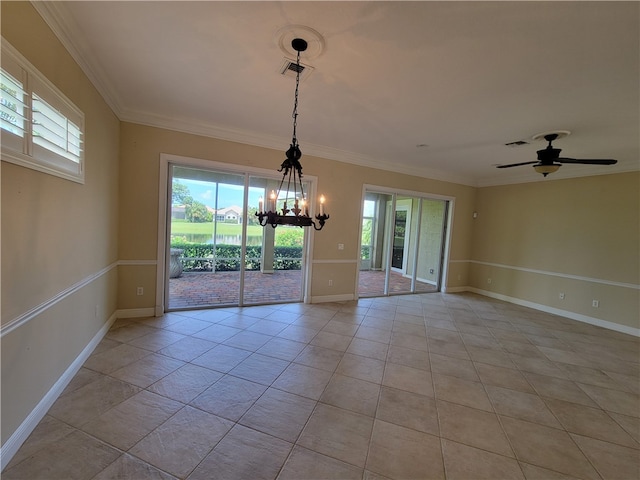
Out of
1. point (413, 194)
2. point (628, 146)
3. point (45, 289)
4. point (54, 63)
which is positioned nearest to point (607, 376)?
point (628, 146)

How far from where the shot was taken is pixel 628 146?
12.6 ft

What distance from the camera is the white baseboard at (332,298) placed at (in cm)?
517

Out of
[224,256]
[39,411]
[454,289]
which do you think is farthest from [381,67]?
[454,289]

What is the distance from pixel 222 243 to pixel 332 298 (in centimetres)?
242

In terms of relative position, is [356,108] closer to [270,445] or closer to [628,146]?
[270,445]

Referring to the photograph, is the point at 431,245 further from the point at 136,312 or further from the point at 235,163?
the point at 136,312

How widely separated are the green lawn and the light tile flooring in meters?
1.48

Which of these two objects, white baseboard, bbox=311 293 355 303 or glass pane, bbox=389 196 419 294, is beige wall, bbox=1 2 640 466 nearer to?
white baseboard, bbox=311 293 355 303

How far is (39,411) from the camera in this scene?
6.26 ft

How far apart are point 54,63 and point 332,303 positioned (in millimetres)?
4686

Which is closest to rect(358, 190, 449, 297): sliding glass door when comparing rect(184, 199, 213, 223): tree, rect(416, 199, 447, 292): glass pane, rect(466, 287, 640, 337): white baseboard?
rect(416, 199, 447, 292): glass pane

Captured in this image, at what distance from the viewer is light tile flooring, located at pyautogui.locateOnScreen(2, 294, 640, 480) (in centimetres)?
172

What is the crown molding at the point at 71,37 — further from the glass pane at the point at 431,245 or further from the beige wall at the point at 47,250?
the glass pane at the point at 431,245

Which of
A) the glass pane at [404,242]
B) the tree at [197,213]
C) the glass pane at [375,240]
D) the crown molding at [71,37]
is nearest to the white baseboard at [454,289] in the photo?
the glass pane at [404,242]
